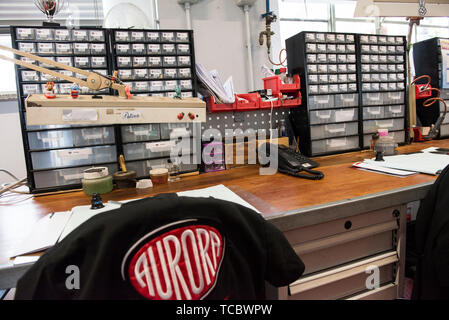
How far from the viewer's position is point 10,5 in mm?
2301

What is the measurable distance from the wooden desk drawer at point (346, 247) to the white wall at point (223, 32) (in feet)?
6.21

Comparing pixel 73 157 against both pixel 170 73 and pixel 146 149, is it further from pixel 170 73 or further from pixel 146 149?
pixel 170 73

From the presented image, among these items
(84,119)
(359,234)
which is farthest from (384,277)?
(84,119)

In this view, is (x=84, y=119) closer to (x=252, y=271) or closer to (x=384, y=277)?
(x=252, y=271)

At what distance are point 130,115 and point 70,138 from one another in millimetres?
517

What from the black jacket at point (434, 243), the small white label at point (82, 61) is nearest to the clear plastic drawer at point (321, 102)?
the black jacket at point (434, 243)

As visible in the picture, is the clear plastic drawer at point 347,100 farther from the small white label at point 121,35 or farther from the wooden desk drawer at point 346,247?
the small white label at point 121,35

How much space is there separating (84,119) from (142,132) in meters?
0.48

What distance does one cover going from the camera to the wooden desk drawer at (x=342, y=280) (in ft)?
2.74

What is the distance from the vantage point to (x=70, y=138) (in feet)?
3.81

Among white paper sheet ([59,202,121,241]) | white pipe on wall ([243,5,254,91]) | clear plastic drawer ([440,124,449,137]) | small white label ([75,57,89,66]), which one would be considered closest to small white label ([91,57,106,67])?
small white label ([75,57,89,66])

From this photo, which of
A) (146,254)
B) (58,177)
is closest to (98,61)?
(58,177)

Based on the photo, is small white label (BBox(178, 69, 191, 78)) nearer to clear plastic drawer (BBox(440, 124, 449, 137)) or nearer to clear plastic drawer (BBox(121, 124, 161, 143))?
clear plastic drawer (BBox(121, 124, 161, 143))

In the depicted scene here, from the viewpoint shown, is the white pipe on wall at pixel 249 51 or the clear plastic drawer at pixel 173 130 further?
the white pipe on wall at pixel 249 51
